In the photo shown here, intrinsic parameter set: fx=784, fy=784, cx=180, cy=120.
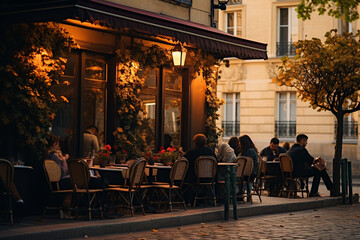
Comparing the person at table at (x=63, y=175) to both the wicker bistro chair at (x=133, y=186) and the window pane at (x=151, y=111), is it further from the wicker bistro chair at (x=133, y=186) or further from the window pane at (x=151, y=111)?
the window pane at (x=151, y=111)

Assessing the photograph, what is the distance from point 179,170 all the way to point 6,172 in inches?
142

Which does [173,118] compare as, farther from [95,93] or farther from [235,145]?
[95,93]

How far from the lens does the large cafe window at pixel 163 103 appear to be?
1645cm

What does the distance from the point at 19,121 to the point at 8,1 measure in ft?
6.34

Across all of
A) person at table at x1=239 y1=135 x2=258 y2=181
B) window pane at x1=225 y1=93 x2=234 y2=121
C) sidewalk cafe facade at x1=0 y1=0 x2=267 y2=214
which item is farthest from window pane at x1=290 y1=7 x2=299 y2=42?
person at table at x1=239 y1=135 x2=258 y2=181

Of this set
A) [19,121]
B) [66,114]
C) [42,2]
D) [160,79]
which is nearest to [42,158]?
[19,121]

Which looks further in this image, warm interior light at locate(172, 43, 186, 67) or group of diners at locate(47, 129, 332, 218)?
warm interior light at locate(172, 43, 186, 67)

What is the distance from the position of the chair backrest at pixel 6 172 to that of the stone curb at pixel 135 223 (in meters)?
0.89

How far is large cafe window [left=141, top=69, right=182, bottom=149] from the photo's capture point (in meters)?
16.5

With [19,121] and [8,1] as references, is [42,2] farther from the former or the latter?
[19,121]

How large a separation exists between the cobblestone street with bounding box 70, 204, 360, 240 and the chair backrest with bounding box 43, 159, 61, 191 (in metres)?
1.61

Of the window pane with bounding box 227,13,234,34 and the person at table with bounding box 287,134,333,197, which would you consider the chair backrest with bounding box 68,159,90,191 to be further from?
the window pane with bounding box 227,13,234,34

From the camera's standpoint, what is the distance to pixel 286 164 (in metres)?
17.7

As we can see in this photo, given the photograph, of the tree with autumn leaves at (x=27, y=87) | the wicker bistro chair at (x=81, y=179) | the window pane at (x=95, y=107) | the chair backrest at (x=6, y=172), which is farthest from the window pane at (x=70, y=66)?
the chair backrest at (x=6, y=172)
